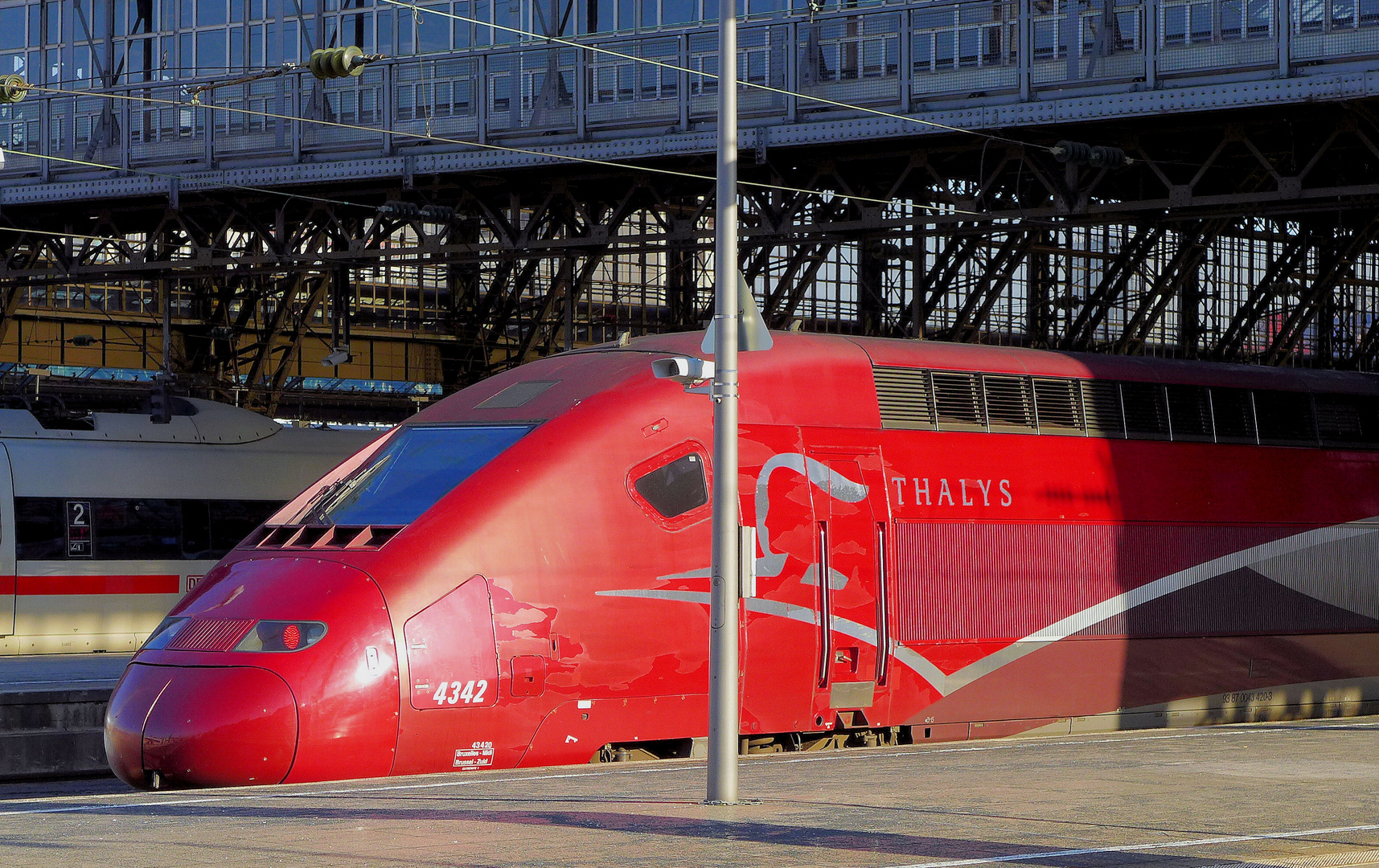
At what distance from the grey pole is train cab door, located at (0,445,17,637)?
16268 mm

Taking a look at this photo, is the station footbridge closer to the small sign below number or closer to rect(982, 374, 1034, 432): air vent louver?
the small sign below number

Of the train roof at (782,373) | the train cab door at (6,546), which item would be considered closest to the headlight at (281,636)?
the train roof at (782,373)

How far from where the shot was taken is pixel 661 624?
1301 centimetres

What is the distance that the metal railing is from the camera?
2358 cm

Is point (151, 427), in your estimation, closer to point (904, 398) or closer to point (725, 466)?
point (904, 398)

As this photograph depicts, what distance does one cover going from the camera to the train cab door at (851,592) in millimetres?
13922

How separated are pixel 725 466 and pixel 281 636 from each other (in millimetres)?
3429

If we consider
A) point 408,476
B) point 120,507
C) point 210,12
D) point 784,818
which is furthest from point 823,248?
point 784,818

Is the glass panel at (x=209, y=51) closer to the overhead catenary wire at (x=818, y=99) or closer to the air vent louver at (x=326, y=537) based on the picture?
the overhead catenary wire at (x=818, y=99)

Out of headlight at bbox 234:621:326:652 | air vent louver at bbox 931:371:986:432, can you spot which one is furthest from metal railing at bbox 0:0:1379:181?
headlight at bbox 234:621:326:652

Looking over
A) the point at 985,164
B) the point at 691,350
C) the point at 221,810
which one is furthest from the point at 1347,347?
the point at 221,810

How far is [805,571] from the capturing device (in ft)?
45.3

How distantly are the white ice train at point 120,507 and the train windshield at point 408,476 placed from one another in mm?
12255

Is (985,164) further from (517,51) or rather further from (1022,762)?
(1022,762)
